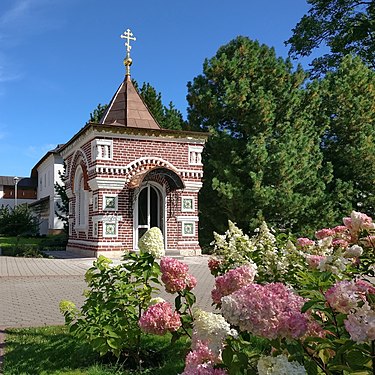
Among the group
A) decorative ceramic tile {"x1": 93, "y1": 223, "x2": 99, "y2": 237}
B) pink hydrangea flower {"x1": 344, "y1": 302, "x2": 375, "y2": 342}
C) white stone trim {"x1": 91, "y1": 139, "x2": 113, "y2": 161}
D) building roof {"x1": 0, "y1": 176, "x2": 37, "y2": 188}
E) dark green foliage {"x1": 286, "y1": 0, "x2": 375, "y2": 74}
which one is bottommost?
pink hydrangea flower {"x1": 344, "y1": 302, "x2": 375, "y2": 342}

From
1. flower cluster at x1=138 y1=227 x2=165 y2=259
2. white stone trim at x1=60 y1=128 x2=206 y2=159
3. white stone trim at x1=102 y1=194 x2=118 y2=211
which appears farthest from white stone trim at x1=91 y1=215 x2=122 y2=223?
flower cluster at x1=138 y1=227 x2=165 y2=259

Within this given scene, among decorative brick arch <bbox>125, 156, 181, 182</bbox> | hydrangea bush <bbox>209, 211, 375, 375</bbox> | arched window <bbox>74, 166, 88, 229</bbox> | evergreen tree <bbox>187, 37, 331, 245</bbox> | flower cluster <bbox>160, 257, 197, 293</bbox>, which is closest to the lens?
hydrangea bush <bbox>209, 211, 375, 375</bbox>

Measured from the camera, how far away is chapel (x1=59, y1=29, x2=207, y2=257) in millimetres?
15766

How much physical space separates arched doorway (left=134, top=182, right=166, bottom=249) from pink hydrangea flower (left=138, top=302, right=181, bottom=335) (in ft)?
43.5

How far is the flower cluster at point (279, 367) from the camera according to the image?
5.61 feet

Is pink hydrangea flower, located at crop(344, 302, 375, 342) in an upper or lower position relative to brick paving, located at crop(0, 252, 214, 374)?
upper

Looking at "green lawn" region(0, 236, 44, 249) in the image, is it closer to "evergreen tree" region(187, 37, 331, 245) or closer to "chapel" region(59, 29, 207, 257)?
"chapel" region(59, 29, 207, 257)

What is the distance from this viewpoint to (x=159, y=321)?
3.05 m

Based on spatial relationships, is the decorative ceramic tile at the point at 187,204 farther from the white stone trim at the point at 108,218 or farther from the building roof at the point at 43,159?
the building roof at the point at 43,159

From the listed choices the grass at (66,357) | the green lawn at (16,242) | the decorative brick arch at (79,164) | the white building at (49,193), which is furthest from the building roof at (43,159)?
the grass at (66,357)

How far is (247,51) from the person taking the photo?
1898 centimetres

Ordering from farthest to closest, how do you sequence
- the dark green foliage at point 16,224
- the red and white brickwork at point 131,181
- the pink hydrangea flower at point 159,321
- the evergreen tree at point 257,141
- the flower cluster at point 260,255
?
the dark green foliage at point 16,224 → the evergreen tree at point 257,141 → the red and white brickwork at point 131,181 → the flower cluster at point 260,255 → the pink hydrangea flower at point 159,321

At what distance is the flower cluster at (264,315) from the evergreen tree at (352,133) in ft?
59.4

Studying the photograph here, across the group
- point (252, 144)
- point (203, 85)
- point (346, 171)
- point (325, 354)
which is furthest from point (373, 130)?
point (325, 354)
